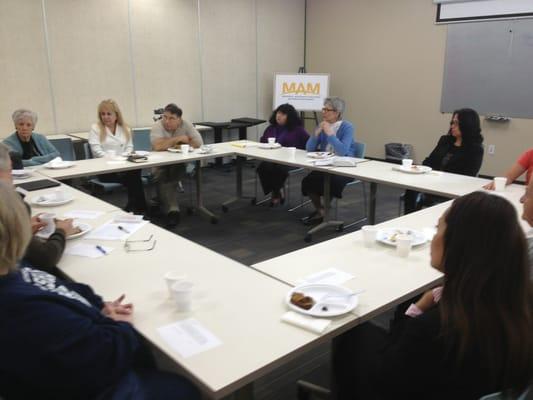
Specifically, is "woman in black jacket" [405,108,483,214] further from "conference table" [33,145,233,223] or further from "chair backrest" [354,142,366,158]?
"conference table" [33,145,233,223]

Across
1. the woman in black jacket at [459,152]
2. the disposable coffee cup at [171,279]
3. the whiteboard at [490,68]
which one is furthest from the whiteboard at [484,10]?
the disposable coffee cup at [171,279]

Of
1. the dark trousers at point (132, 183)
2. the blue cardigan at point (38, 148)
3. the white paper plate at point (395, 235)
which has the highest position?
the blue cardigan at point (38, 148)

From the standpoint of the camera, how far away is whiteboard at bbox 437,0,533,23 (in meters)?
5.56

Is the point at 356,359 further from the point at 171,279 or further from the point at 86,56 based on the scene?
the point at 86,56

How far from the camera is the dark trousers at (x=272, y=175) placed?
504cm

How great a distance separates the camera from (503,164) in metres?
6.07

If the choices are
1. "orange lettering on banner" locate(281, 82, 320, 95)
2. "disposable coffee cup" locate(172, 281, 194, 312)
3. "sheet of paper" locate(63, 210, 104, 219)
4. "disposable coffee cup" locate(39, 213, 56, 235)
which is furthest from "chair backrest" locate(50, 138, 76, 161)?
"disposable coffee cup" locate(172, 281, 194, 312)

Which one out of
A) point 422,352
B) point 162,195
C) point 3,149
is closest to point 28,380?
point 422,352

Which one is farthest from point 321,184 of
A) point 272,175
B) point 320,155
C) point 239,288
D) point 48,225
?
point 239,288

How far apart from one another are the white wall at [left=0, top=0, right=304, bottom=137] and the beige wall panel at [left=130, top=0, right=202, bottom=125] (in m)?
0.01

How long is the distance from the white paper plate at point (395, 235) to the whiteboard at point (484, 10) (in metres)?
4.54

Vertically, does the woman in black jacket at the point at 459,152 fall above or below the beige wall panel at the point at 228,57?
below

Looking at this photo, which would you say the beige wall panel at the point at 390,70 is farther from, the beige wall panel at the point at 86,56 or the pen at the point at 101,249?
the pen at the point at 101,249

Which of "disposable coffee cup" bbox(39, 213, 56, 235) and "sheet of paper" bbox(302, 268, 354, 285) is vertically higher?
"disposable coffee cup" bbox(39, 213, 56, 235)
